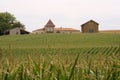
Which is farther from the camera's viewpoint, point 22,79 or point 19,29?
point 19,29

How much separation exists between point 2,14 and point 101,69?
5441 inches

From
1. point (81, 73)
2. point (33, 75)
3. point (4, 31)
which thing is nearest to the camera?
point (33, 75)

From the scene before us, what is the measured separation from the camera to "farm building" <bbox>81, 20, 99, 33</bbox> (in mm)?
131550

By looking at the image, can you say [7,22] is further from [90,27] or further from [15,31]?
[90,27]

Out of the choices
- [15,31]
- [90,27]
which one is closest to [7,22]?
[15,31]

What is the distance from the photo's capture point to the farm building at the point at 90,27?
132 meters

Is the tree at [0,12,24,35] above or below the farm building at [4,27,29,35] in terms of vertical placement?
above

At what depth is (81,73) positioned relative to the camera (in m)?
2.70

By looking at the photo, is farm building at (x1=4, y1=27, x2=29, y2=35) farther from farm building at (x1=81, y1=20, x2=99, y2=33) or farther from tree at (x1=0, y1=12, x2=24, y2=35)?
farm building at (x1=81, y1=20, x2=99, y2=33)

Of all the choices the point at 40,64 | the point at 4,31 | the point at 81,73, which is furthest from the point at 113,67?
the point at 4,31

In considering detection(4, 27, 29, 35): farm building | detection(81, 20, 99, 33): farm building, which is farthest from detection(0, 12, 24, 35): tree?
detection(81, 20, 99, 33): farm building

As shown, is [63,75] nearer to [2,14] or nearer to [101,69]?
[101,69]

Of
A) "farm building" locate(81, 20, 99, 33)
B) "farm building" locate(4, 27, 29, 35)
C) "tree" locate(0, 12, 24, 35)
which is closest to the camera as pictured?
"farm building" locate(4, 27, 29, 35)

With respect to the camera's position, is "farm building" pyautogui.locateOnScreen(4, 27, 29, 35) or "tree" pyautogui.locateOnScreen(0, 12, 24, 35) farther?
"tree" pyautogui.locateOnScreen(0, 12, 24, 35)
